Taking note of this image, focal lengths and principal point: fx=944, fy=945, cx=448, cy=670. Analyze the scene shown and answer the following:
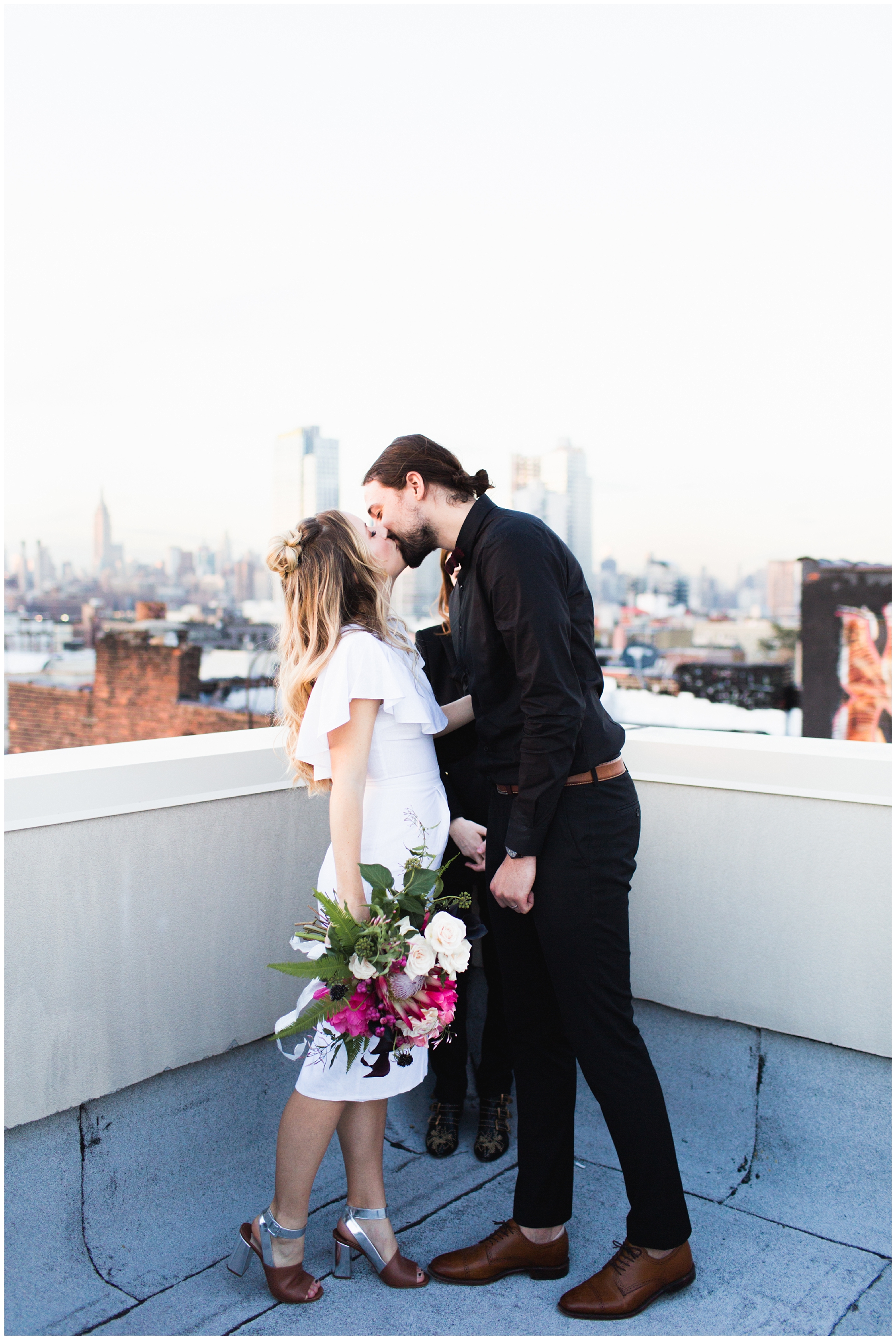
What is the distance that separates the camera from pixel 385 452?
6.76ft

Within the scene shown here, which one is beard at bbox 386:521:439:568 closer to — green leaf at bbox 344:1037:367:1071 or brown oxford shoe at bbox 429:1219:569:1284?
green leaf at bbox 344:1037:367:1071

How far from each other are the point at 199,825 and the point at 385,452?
3.29 ft

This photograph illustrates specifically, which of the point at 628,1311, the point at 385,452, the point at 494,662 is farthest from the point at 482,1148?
the point at 385,452

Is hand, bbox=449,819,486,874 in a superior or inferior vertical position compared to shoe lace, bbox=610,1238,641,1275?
superior

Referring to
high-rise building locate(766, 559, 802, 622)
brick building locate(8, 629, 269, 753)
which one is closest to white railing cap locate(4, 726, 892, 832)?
brick building locate(8, 629, 269, 753)

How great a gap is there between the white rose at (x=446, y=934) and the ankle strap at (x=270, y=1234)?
0.69 m

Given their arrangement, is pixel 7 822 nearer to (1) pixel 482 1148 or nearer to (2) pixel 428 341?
(1) pixel 482 1148

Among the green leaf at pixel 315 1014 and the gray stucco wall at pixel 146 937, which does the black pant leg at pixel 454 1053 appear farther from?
the green leaf at pixel 315 1014

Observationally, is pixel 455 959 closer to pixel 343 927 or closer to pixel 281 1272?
pixel 343 927

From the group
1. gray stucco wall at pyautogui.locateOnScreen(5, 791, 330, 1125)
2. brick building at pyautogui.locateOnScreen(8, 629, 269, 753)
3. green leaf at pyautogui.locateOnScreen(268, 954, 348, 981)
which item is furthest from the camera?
brick building at pyautogui.locateOnScreen(8, 629, 269, 753)

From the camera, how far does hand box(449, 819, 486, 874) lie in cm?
240

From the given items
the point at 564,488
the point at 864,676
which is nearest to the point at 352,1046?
the point at 864,676

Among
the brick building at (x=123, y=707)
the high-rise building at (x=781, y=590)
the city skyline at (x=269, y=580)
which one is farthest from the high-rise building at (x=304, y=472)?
the high-rise building at (x=781, y=590)

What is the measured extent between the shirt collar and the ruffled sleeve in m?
0.24
